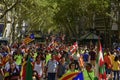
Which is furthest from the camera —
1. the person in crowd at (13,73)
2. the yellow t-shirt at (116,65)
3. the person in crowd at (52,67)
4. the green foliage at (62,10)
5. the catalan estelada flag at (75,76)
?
the green foliage at (62,10)

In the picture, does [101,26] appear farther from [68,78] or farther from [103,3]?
[68,78]

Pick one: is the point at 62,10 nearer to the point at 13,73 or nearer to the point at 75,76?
the point at 13,73

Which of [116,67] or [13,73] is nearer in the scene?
[13,73]

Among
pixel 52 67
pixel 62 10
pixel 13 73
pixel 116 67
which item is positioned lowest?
pixel 62 10

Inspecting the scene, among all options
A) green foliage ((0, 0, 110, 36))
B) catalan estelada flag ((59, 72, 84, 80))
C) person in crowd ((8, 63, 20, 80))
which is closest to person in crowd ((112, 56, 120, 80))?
person in crowd ((8, 63, 20, 80))

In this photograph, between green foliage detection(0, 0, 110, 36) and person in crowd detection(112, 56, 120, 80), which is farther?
green foliage detection(0, 0, 110, 36)

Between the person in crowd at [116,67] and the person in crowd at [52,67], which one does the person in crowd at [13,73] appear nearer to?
the person in crowd at [52,67]

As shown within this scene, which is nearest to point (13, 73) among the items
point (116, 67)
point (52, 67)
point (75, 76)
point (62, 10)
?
point (52, 67)

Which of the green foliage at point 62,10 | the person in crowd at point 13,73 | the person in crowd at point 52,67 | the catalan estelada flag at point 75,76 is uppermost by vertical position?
the catalan estelada flag at point 75,76

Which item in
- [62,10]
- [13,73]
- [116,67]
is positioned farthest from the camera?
[62,10]

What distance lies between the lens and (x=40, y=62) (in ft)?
54.2

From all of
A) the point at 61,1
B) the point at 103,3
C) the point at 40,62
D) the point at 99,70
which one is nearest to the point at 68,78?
the point at 99,70

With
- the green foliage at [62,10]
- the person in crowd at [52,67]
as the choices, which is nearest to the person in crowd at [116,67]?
the person in crowd at [52,67]

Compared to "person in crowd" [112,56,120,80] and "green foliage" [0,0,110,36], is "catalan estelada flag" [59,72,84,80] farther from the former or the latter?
"green foliage" [0,0,110,36]
